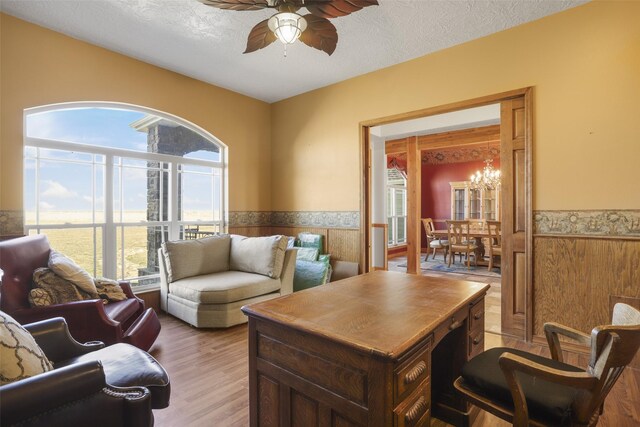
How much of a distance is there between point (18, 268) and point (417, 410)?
2828mm

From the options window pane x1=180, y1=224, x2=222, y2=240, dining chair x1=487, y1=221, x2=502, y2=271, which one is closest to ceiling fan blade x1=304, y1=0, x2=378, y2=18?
window pane x1=180, y1=224, x2=222, y2=240

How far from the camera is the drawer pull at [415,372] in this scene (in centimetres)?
118

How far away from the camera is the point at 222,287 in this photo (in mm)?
3271

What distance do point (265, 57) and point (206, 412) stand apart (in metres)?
3.43

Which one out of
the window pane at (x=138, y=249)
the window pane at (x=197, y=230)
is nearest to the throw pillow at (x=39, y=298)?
the window pane at (x=138, y=249)

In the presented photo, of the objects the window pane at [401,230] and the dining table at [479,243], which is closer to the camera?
the dining table at [479,243]

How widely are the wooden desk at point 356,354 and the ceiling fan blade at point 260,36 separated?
1.88 m

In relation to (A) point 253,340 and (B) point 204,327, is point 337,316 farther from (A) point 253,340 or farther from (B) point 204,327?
(B) point 204,327

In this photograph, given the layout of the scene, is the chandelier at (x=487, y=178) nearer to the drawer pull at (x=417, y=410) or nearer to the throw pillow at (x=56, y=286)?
the drawer pull at (x=417, y=410)

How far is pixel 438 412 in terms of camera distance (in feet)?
6.23

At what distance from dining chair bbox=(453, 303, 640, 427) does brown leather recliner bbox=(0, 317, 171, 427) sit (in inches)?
56.1

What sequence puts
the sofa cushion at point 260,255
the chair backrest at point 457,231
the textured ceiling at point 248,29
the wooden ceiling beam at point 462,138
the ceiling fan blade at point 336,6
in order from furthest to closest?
the chair backrest at point 457,231 → the wooden ceiling beam at point 462,138 → the sofa cushion at point 260,255 → the textured ceiling at point 248,29 → the ceiling fan blade at point 336,6

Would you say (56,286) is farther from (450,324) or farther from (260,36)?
(450,324)

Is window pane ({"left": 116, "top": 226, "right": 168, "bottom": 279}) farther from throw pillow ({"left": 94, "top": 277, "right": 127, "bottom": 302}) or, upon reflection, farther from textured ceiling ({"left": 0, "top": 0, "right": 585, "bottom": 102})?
textured ceiling ({"left": 0, "top": 0, "right": 585, "bottom": 102})
